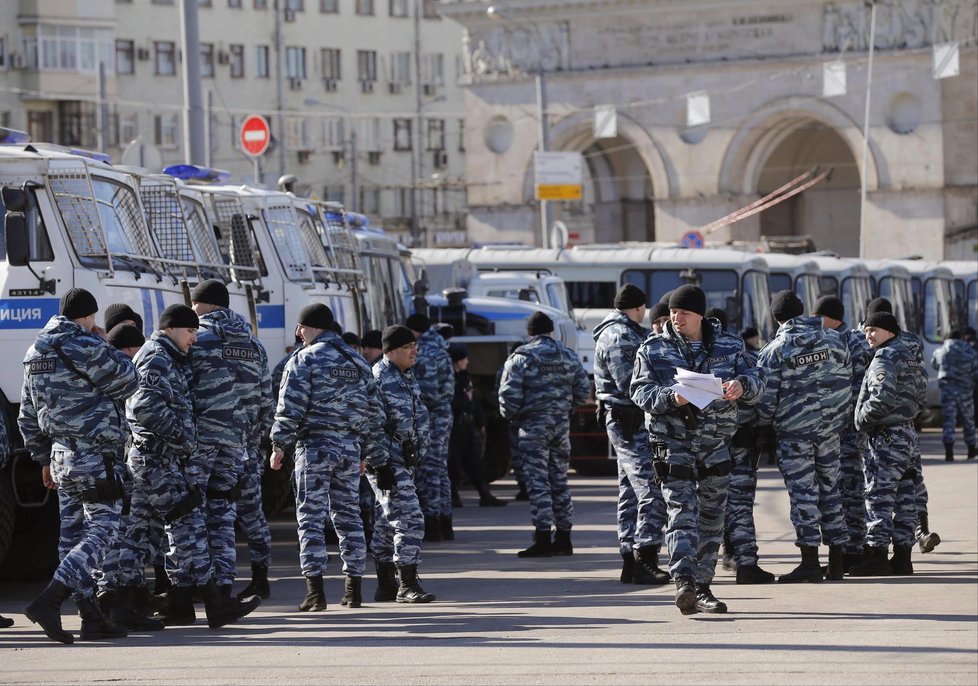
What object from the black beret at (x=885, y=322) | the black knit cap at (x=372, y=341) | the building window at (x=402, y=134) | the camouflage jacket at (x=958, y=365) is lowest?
the camouflage jacket at (x=958, y=365)

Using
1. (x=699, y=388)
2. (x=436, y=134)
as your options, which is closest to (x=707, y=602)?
(x=699, y=388)

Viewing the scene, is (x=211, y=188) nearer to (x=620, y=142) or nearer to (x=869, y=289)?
(x=869, y=289)

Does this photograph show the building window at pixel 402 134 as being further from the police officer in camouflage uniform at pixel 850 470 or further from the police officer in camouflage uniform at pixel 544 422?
the police officer in camouflage uniform at pixel 850 470

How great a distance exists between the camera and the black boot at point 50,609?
10977 millimetres

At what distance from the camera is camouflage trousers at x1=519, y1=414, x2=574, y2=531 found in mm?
15469

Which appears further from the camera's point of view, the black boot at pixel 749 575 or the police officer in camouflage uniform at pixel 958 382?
the police officer in camouflage uniform at pixel 958 382

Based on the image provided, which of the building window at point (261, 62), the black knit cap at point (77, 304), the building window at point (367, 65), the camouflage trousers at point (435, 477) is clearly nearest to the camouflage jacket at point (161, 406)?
the black knit cap at point (77, 304)

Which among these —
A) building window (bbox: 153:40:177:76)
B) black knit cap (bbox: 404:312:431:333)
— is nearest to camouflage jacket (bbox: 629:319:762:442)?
black knit cap (bbox: 404:312:431:333)

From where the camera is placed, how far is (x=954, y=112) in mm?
53062

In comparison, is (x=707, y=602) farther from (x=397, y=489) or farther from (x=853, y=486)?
(x=853, y=486)

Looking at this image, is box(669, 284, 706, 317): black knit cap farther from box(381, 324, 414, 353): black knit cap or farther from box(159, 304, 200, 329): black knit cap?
box(159, 304, 200, 329): black knit cap

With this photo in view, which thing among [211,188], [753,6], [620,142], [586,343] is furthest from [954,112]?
[211,188]

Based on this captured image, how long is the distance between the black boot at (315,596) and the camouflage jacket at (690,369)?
2.32 meters

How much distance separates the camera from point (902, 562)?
1388 centimetres
